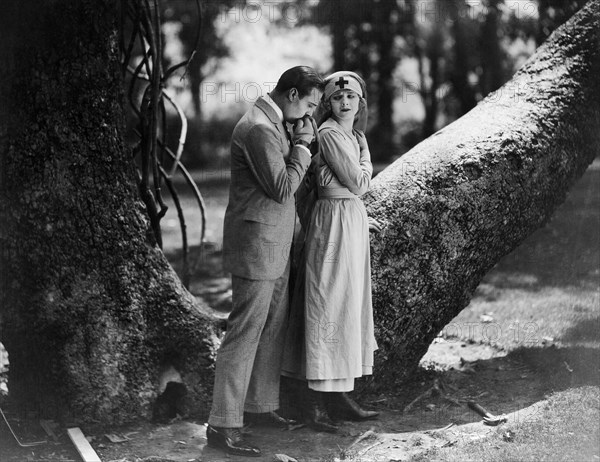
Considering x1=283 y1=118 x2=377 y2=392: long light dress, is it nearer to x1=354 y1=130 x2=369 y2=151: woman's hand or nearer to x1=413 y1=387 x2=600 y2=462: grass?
x1=354 y1=130 x2=369 y2=151: woman's hand

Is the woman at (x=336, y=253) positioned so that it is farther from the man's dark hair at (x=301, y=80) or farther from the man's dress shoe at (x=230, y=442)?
the man's dress shoe at (x=230, y=442)

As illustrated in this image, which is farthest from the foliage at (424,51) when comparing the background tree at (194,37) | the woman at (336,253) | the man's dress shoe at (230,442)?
the man's dress shoe at (230,442)

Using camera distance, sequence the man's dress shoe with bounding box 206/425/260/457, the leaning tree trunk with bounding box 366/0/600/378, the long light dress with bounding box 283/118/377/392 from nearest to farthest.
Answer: the man's dress shoe with bounding box 206/425/260/457
the long light dress with bounding box 283/118/377/392
the leaning tree trunk with bounding box 366/0/600/378

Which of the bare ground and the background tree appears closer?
the bare ground

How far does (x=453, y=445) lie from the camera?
4.45 m

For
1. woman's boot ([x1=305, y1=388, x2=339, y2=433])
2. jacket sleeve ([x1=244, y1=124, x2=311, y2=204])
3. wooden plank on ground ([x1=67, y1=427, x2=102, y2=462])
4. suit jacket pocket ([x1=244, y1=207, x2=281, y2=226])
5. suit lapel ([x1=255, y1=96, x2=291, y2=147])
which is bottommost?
wooden plank on ground ([x1=67, y1=427, x2=102, y2=462])

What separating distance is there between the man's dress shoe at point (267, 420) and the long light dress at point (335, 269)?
1.21ft

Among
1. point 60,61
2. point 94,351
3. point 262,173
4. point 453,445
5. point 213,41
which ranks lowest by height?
point 453,445

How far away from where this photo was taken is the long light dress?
4.50 meters

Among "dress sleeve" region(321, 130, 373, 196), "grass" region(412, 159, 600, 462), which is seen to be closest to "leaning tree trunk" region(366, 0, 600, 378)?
"dress sleeve" region(321, 130, 373, 196)

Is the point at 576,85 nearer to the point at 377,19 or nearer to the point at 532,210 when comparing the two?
the point at 532,210

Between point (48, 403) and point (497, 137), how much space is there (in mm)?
3163

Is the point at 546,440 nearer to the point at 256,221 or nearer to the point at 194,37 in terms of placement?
the point at 256,221

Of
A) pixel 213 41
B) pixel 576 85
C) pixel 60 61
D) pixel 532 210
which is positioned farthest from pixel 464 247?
pixel 213 41
